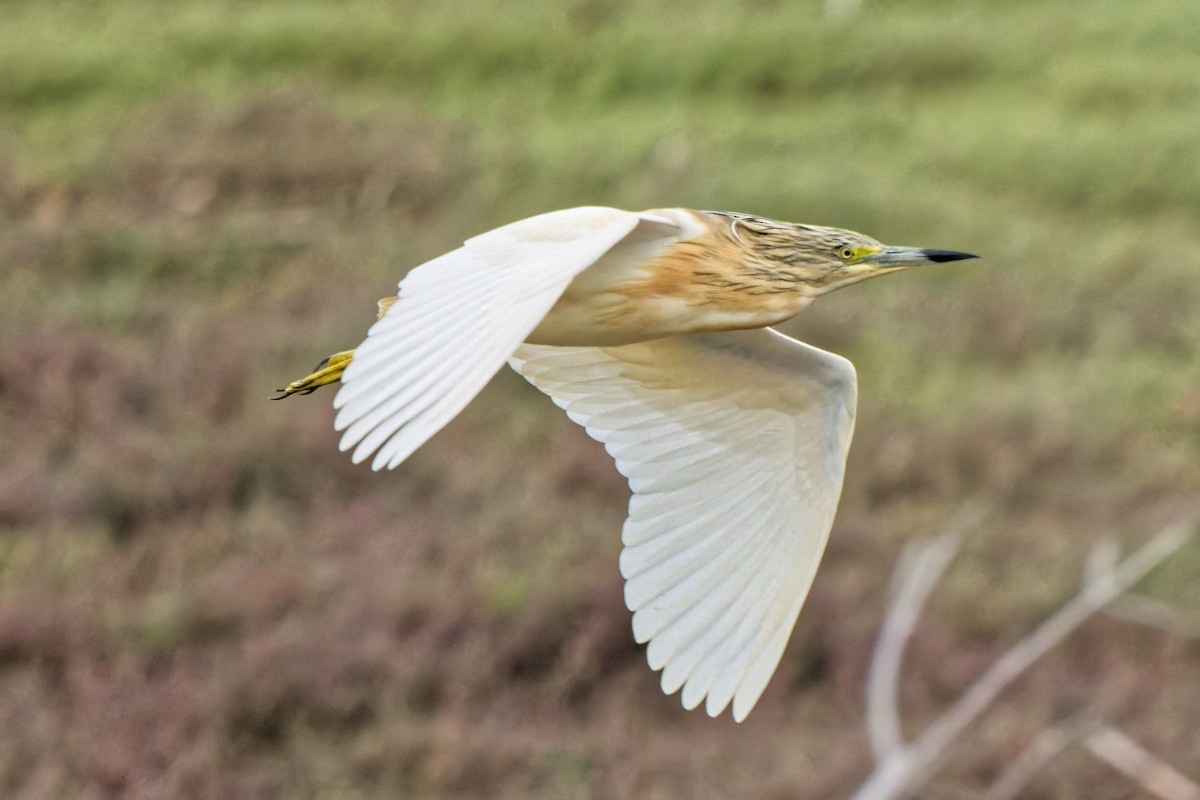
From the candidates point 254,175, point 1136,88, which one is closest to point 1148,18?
point 1136,88

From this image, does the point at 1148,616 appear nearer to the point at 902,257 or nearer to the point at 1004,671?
the point at 1004,671

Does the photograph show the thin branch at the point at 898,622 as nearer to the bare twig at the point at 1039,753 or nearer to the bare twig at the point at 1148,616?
the bare twig at the point at 1039,753

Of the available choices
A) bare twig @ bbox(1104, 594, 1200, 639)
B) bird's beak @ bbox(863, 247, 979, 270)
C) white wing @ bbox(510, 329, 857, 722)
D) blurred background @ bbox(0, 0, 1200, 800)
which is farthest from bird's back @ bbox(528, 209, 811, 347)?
bare twig @ bbox(1104, 594, 1200, 639)

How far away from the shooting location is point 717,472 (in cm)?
357

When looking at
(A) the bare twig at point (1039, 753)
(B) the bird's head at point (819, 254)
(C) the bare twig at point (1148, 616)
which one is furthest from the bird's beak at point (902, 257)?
(C) the bare twig at point (1148, 616)

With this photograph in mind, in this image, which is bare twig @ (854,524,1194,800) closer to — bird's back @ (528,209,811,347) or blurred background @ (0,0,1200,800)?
blurred background @ (0,0,1200,800)

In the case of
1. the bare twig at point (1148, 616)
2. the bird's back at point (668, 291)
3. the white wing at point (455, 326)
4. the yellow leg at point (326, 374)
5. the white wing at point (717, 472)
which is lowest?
the bare twig at point (1148, 616)

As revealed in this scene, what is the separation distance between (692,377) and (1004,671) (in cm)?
271

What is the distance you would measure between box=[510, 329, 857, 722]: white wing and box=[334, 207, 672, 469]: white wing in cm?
62

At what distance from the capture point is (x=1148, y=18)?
12.0 meters

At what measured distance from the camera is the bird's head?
3213 millimetres

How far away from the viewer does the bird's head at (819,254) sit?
10.5ft

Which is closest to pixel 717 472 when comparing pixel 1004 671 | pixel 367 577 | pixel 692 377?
pixel 692 377

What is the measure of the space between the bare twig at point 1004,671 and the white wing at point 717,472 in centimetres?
160
